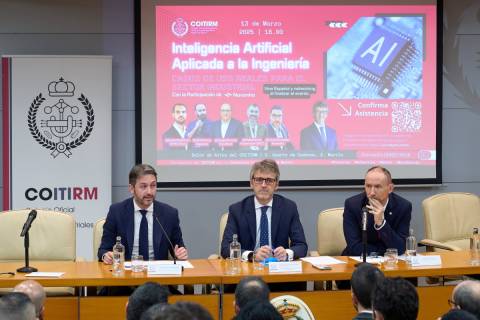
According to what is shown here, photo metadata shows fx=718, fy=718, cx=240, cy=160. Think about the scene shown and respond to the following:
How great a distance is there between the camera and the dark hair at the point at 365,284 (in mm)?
2955

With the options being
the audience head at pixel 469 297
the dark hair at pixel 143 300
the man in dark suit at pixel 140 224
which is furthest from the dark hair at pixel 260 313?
the man in dark suit at pixel 140 224

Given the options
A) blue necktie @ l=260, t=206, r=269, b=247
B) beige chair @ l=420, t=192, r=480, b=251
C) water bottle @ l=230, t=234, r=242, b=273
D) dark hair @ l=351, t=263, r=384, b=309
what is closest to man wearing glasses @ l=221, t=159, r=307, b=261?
blue necktie @ l=260, t=206, r=269, b=247

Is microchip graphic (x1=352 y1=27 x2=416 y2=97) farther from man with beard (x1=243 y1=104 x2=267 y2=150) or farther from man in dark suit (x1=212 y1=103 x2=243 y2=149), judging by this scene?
man in dark suit (x1=212 y1=103 x2=243 y2=149)

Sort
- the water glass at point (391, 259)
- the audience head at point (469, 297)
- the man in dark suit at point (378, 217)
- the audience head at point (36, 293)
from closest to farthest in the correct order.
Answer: the audience head at point (469, 297) → the audience head at point (36, 293) → the water glass at point (391, 259) → the man in dark suit at point (378, 217)

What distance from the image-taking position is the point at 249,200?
4801 mm

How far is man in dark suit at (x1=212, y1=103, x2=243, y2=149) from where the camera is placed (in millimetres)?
6469

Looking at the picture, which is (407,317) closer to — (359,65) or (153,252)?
(153,252)

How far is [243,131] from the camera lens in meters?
6.49

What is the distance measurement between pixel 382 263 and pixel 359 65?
280cm

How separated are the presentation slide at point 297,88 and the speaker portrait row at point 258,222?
1690mm

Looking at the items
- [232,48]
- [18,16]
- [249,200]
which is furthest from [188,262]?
[18,16]

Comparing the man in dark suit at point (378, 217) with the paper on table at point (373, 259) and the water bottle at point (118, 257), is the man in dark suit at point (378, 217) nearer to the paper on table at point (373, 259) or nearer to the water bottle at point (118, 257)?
the paper on table at point (373, 259)

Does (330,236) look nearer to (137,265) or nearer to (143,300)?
(137,265)

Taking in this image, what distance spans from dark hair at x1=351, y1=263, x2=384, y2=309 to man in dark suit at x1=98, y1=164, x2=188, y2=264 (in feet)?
5.74
